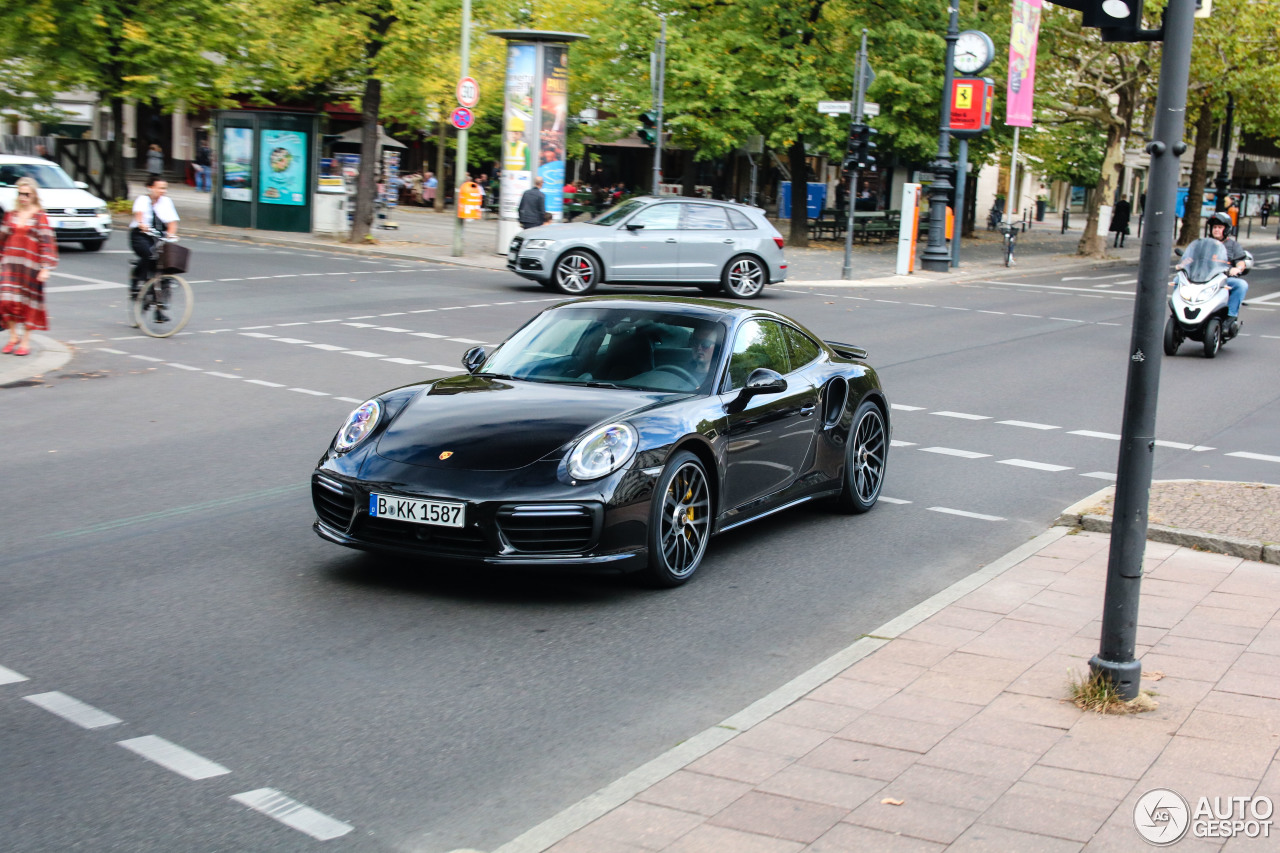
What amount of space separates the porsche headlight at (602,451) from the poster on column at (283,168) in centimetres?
2735

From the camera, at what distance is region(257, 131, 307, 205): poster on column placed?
105 ft

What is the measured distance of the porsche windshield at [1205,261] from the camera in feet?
57.8

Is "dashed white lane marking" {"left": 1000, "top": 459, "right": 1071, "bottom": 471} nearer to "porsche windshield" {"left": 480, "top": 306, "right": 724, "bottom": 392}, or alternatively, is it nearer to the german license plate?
"porsche windshield" {"left": 480, "top": 306, "right": 724, "bottom": 392}

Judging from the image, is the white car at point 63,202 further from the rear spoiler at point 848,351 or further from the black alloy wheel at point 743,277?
the rear spoiler at point 848,351

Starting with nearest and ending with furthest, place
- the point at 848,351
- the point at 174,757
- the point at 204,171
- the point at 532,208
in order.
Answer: the point at 174,757 → the point at 848,351 → the point at 532,208 → the point at 204,171

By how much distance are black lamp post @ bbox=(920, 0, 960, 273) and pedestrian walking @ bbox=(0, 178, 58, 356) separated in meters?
22.6

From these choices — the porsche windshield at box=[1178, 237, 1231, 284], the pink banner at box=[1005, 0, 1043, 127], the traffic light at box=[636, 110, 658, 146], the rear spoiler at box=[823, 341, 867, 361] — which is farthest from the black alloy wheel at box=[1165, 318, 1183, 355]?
the traffic light at box=[636, 110, 658, 146]

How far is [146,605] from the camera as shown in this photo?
612 centimetres

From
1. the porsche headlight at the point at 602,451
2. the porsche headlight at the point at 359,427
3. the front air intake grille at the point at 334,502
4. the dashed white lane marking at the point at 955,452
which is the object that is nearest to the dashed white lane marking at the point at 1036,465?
the dashed white lane marking at the point at 955,452

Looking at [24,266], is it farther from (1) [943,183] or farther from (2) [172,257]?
Result: (1) [943,183]

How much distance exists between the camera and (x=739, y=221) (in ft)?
79.1

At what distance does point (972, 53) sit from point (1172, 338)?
659 inches

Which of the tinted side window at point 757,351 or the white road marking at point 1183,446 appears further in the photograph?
the white road marking at point 1183,446

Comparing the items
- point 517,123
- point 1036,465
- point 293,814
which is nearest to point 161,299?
point 1036,465
